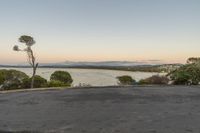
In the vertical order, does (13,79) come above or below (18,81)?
above

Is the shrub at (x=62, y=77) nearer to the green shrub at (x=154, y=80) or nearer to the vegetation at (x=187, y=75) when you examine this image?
the green shrub at (x=154, y=80)

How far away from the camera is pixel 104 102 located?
11.3 meters

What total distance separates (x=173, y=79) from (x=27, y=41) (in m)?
8.91

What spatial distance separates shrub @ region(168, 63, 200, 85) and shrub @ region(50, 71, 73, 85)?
8.02 meters

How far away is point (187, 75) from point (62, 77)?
382 inches

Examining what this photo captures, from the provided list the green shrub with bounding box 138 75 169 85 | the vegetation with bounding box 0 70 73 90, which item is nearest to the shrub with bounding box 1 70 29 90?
the vegetation with bounding box 0 70 73 90

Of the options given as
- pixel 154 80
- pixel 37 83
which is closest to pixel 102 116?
pixel 37 83

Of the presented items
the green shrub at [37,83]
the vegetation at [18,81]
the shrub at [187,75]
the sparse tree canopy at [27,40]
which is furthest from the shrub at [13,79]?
the shrub at [187,75]

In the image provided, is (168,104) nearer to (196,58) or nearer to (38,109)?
(38,109)

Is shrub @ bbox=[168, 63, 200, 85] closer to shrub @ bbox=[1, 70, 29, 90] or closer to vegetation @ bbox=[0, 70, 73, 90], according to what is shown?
vegetation @ bbox=[0, 70, 73, 90]

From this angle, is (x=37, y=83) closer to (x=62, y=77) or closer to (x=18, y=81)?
(x=18, y=81)

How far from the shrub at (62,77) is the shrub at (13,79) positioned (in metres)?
2.71

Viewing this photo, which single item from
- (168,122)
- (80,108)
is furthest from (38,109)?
(168,122)

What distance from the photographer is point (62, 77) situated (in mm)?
26297
